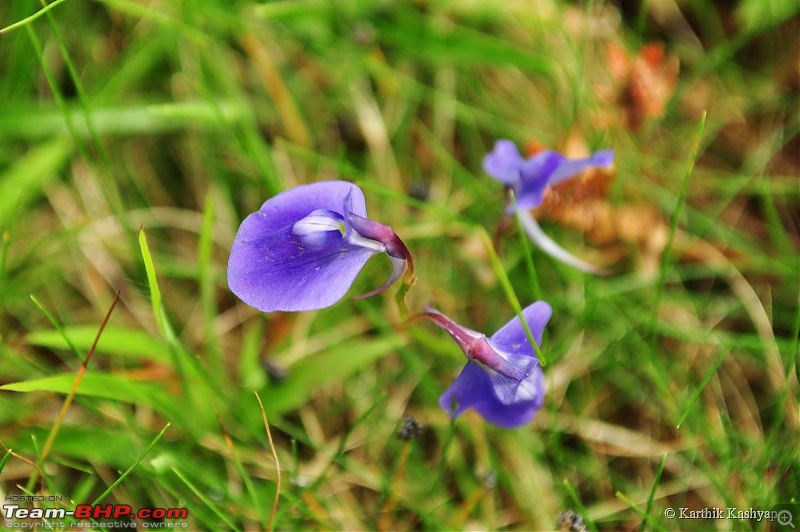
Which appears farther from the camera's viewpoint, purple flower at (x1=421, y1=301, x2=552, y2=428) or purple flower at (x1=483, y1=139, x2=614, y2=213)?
purple flower at (x1=483, y1=139, x2=614, y2=213)

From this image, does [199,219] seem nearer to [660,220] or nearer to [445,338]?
[445,338]

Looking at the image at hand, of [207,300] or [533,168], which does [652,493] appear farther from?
[207,300]

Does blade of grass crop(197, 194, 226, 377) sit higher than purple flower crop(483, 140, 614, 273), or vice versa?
purple flower crop(483, 140, 614, 273)

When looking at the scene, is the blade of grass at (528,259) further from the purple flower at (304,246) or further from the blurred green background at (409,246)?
the purple flower at (304,246)

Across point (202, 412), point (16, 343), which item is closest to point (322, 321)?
point (202, 412)

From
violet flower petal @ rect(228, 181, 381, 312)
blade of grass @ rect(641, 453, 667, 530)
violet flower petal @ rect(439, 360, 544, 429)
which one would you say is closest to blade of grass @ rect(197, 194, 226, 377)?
violet flower petal @ rect(228, 181, 381, 312)

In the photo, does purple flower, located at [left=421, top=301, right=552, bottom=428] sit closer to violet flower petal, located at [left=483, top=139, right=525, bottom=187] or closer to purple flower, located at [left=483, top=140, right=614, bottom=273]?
purple flower, located at [left=483, top=140, right=614, bottom=273]

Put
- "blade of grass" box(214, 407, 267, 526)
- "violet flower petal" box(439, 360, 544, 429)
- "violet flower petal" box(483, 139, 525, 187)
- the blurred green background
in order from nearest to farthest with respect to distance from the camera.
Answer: "violet flower petal" box(439, 360, 544, 429)
"blade of grass" box(214, 407, 267, 526)
"violet flower petal" box(483, 139, 525, 187)
the blurred green background
